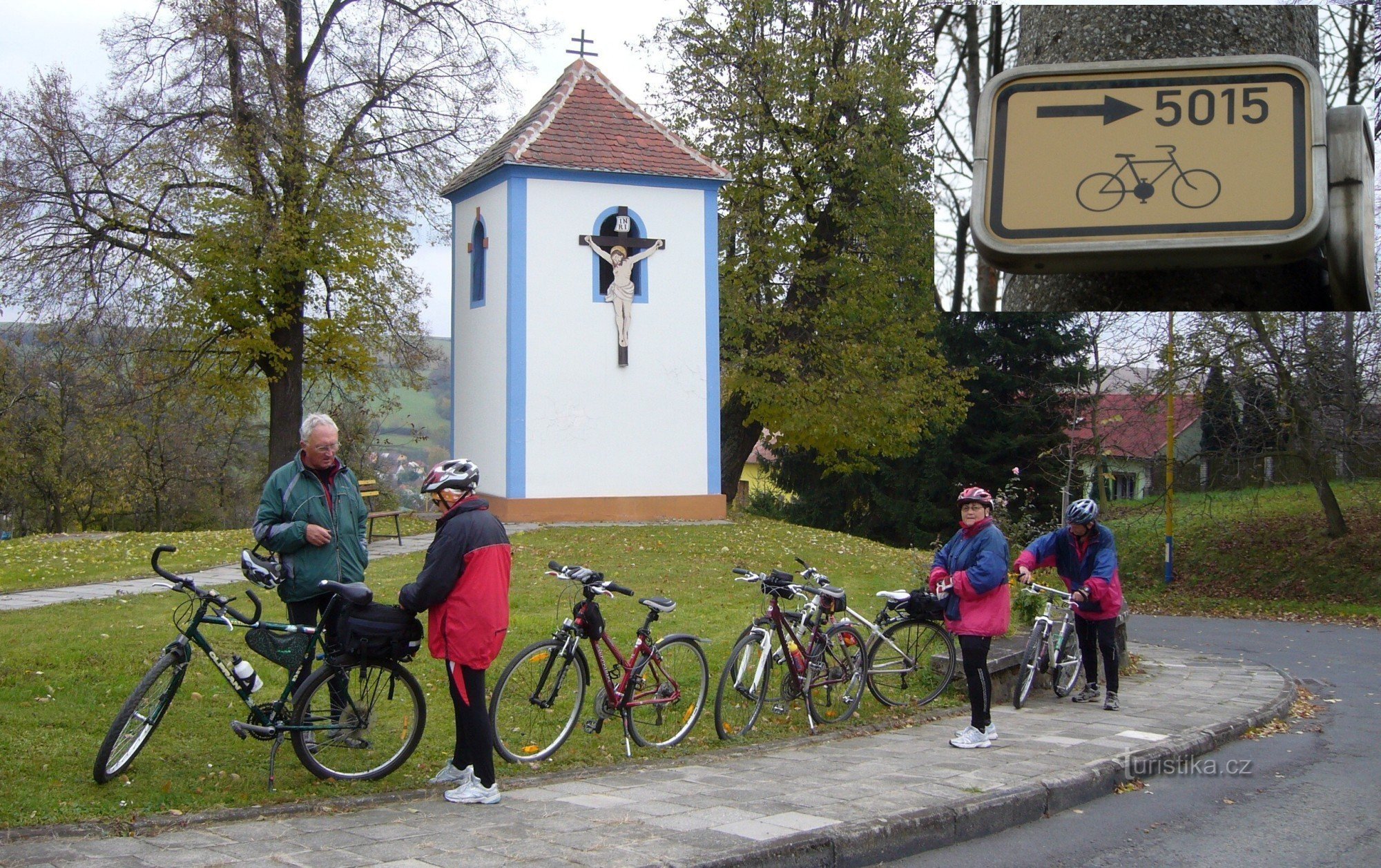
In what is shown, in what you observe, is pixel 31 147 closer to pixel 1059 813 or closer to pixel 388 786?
pixel 388 786

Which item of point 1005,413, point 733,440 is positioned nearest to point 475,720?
point 1005,413

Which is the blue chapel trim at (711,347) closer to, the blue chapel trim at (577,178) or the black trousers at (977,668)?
the blue chapel trim at (577,178)

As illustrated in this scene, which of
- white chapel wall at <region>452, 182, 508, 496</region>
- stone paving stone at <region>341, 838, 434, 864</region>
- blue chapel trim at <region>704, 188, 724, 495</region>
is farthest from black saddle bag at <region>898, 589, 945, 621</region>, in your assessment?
blue chapel trim at <region>704, 188, 724, 495</region>

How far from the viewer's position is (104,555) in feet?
54.5

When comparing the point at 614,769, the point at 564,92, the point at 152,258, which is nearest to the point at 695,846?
the point at 614,769

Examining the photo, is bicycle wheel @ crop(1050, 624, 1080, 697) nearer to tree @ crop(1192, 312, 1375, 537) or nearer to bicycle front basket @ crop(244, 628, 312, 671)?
bicycle front basket @ crop(244, 628, 312, 671)

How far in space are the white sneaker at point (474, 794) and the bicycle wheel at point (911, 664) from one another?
386cm

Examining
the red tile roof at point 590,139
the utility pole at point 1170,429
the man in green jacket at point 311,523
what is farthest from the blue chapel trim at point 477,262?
the utility pole at point 1170,429

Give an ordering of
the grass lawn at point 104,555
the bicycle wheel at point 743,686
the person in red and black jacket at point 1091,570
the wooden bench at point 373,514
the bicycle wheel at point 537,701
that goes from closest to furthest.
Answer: the bicycle wheel at point 537,701
the bicycle wheel at point 743,686
the person in red and black jacket at point 1091,570
the grass lawn at point 104,555
the wooden bench at point 373,514

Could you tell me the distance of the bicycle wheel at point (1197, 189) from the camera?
936 mm

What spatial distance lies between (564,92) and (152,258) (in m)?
8.56

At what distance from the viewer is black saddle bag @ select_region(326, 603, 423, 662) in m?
6.28

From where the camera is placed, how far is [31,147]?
22.6 m

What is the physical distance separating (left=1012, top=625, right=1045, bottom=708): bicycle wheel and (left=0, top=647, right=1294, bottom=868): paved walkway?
77 cm
